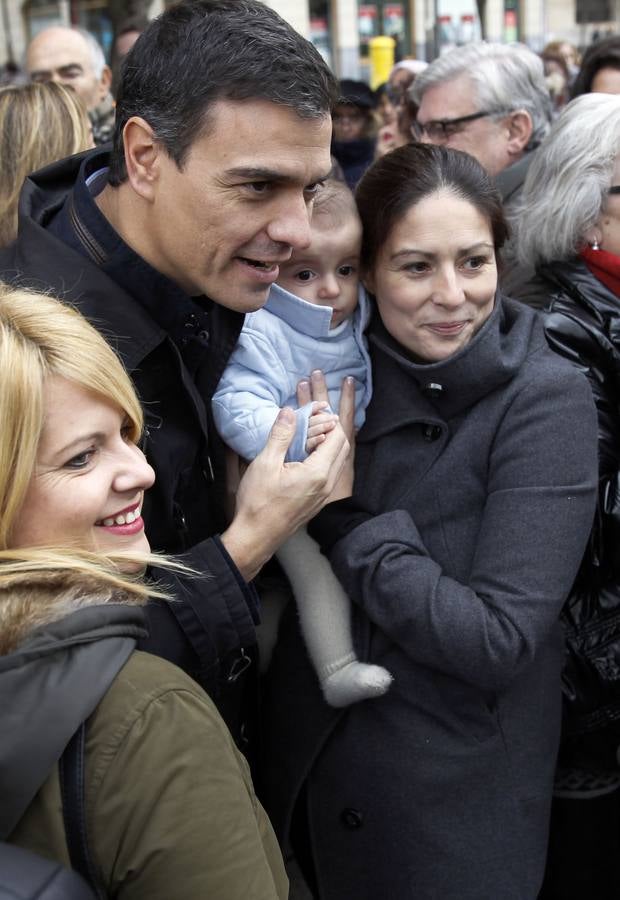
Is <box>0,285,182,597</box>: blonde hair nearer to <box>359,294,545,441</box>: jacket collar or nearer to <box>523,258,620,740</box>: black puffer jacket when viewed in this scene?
<box>359,294,545,441</box>: jacket collar

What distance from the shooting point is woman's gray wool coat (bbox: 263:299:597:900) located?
6.26 feet

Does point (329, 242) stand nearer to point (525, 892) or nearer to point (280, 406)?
point (280, 406)

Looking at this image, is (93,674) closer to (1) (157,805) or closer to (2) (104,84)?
(1) (157,805)

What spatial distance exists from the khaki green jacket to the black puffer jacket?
1.13 metres

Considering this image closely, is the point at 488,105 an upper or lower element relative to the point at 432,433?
upper

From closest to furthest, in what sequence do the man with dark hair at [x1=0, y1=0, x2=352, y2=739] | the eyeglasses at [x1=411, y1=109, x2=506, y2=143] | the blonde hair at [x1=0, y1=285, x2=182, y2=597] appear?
1. the blonde hair at [x1=0, y1=285, x2=182, y2=597]
2. the man with dark hair at [x1=0, y1=0, x2=352, y2=739]
3. the eyeglasses at [x1=411, y1=109, x2=506, y2=143]

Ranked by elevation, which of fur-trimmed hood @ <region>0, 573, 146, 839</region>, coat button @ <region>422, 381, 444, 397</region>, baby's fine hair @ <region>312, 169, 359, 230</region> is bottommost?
coat button @ <region>422, 381, 444, 397</region>

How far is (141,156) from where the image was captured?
1832mm

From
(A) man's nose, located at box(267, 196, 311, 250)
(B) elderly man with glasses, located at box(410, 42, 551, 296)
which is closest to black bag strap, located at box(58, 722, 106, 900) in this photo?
(A) man's nose, located at box(267, 196, 311, 250)

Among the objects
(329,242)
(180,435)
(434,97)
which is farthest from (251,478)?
(434,97)

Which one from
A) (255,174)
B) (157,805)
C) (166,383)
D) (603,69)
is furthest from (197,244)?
(603,69)

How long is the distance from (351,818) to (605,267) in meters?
1.46

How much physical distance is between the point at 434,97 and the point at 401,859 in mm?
2954

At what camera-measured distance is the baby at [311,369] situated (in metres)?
2.03
